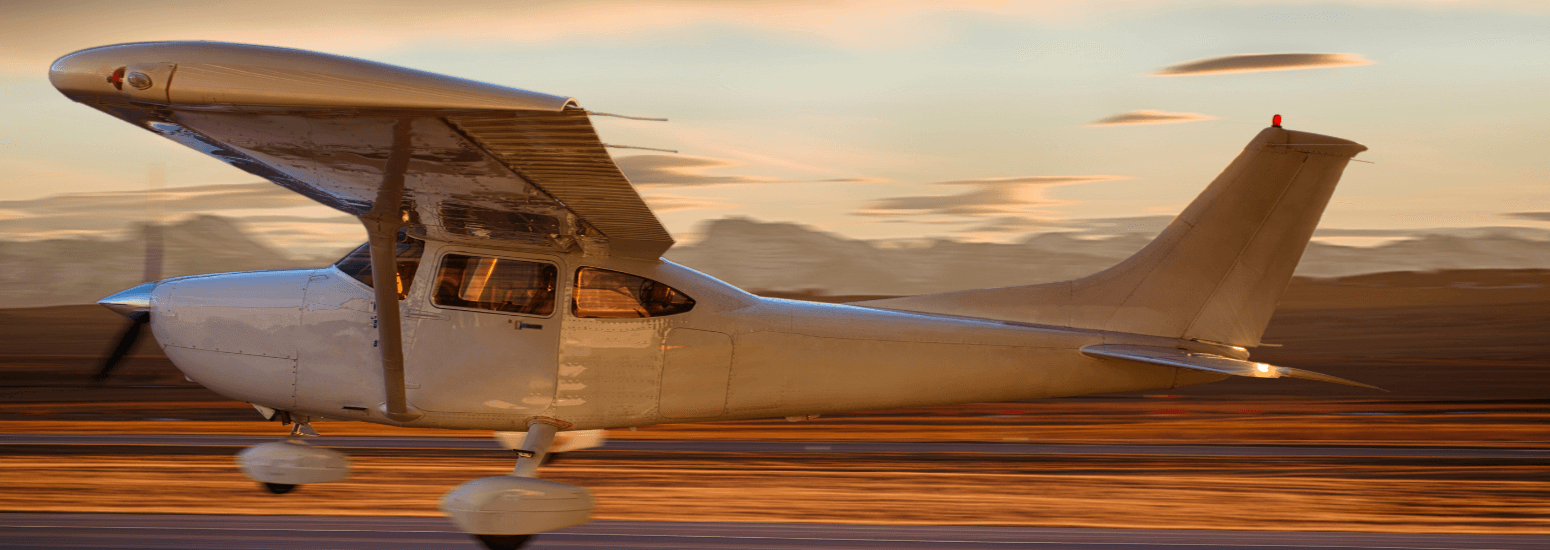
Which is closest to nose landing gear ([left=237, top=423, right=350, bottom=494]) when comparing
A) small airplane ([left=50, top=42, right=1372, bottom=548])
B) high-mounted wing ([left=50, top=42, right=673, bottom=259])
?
small airplane ([left=50, top=42, right=1372, bottom=548])

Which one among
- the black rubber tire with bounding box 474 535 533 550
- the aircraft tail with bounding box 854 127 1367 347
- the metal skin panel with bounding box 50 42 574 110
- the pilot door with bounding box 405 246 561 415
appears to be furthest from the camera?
the aircraft tail with bounding box 854 127 1367 347

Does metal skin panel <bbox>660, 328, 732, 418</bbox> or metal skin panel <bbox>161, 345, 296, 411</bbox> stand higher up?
metal skin panel <bbox>660, 328, 732, 418</bbox>

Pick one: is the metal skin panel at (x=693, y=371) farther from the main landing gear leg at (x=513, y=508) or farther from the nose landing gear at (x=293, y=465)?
the nose landing gear at (x=293, y=465)

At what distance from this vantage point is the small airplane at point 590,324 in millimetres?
4699

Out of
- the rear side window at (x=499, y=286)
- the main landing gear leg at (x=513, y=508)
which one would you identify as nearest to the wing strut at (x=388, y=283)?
the rear side window at (x=499, y=286)

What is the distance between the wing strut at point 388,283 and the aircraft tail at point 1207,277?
8.84 feet

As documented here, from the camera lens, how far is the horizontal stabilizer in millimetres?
5027

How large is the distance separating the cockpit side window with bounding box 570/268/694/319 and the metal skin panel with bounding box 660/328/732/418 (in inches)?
6.5

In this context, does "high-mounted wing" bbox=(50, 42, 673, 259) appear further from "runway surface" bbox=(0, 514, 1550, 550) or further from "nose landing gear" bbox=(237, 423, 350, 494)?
"runway surface" bbox=(0, 514, 1550, 550)

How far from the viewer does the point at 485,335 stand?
5.21 metres

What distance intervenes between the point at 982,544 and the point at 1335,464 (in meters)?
5.50

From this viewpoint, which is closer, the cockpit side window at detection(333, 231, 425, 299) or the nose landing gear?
Result: the cockpit side window at detection(333, 231, 425, 299)

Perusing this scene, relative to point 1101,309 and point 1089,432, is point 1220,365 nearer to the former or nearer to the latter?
point 1101,309

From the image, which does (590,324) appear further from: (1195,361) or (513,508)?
(1195,361)
